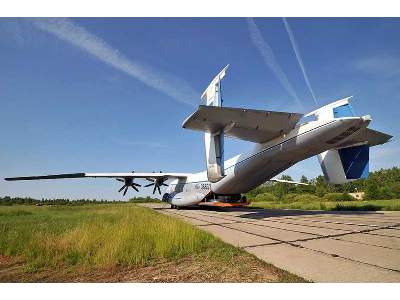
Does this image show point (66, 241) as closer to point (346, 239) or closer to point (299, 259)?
point (299, 259)

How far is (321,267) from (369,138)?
17.7 m

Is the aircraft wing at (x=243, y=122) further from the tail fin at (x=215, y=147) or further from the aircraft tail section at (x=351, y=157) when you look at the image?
the aircraft tail section at (x=351, y=157)

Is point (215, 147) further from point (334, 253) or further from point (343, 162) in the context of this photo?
point (334, 253)

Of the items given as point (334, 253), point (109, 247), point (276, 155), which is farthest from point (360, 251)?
point (276, 155)

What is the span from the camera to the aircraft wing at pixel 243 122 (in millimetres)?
16278

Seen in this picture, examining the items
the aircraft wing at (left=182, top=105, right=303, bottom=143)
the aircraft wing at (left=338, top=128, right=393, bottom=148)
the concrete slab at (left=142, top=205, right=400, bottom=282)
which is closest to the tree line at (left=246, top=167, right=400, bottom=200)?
the aircraft wing at (left=338, top=128, right=393, bottom=148)

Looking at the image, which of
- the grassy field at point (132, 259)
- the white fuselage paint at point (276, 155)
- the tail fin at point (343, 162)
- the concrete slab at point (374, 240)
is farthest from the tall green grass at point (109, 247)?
the tail fin at point (343, 162)

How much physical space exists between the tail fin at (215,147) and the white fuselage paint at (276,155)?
2.01 m

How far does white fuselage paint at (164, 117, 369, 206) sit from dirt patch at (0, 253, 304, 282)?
40.0ft

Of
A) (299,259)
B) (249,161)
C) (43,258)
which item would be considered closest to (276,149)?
(249,161)

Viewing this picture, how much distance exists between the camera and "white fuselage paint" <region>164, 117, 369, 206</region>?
16.8m

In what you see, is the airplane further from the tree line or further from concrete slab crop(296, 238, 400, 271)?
concrete slab crop(296, 238, 400, 271)
